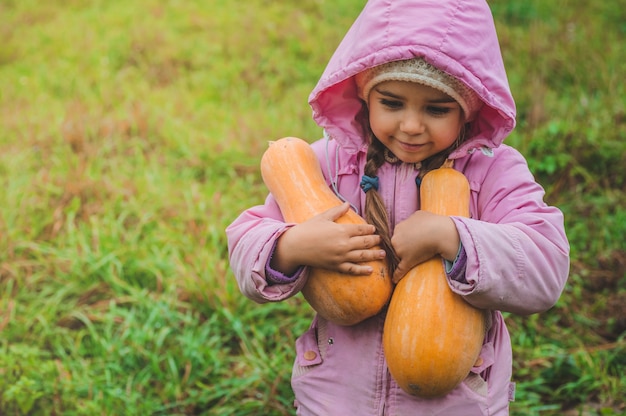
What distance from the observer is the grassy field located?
3.04 meters

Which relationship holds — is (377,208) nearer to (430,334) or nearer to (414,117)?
(414,117)

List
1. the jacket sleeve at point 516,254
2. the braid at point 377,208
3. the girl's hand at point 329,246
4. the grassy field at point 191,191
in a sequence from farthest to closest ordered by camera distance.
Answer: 1. the grassy field at point 191,191
2. the braid at point 377,208
3. the girl's hand at point 329,246
4. the jacket sleeve at point 516,254

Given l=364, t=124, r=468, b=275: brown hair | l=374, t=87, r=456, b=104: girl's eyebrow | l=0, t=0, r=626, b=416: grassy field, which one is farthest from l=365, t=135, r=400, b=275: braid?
l=0, t=0, r=626, b=416: grassy field

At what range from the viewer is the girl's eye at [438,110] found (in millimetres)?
1877

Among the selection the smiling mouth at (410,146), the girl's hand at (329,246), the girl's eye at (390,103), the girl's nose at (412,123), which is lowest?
the girl's hand at (329,246)

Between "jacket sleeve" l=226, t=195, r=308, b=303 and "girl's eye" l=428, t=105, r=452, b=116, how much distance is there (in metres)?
0.53

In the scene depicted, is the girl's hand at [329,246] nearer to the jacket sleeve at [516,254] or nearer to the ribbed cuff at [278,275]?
the ribbed cuff at [278,275]

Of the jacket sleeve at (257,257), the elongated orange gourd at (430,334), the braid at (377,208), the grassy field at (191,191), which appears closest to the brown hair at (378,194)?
the braid at (377,208)

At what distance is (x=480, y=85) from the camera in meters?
1.82

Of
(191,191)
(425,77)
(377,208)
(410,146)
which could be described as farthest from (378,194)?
(191,191)

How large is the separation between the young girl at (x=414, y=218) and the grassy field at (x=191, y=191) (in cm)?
100

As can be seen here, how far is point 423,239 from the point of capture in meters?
1.79

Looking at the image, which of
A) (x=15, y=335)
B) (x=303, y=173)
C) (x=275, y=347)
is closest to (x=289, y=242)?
(x=303, y=173)

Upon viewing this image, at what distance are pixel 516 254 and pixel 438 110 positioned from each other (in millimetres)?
471
